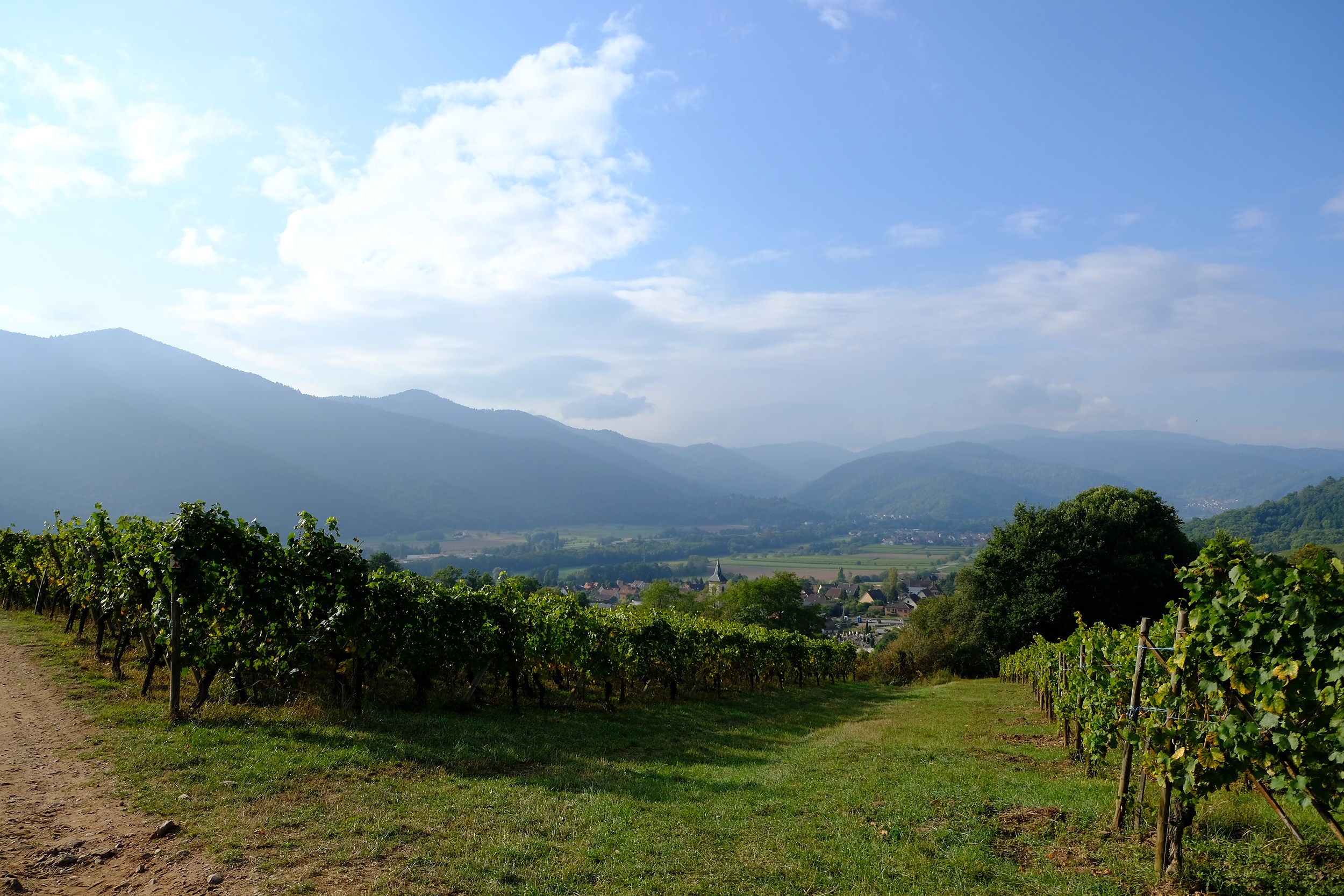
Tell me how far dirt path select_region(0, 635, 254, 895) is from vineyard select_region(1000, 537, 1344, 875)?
8227mm

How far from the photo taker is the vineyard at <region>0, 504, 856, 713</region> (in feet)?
35.2

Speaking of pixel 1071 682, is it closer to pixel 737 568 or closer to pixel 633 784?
pixel 633 784

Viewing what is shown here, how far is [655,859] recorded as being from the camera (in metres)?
6.45

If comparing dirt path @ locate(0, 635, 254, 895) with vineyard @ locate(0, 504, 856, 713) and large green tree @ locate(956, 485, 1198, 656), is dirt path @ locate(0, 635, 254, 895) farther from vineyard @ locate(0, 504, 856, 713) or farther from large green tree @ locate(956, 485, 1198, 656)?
large green tree @ locate(956, 485, 1198, 656)

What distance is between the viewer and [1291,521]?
110m

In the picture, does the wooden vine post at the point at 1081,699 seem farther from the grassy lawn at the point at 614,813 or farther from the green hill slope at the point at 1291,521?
the green hill slope at the point at 1291,521

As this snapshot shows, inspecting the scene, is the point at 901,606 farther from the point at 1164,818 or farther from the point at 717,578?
the point at 1164,818

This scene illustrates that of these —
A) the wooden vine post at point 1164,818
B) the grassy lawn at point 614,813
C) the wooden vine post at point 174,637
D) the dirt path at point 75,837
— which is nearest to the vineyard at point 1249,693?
the wooden vine post at point 1164,818

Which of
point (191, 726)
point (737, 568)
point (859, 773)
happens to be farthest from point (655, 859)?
point (737, 568)

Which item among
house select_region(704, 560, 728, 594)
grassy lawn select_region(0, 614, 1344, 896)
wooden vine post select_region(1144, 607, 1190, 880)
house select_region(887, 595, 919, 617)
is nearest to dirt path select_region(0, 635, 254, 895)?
Answer: grassy lawn select_region(0, 614, 1344, 896)

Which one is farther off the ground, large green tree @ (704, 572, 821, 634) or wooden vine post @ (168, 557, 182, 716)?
wooden vine post @ (168, 557, 182, 716)

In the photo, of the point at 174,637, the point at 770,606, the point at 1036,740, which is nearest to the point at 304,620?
the point at 174,637

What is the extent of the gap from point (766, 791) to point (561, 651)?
771 cm

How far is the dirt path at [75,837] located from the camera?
215 inches
